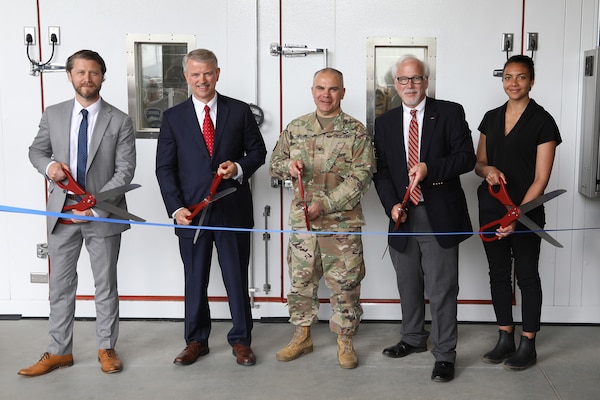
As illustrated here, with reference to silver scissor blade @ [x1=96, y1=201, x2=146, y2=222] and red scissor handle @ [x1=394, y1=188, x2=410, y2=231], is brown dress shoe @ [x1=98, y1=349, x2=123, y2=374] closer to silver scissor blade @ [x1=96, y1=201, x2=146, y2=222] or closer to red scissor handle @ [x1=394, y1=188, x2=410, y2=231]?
silver scissor blade @ [x1=96, y1=201, x2=146, y2=222]

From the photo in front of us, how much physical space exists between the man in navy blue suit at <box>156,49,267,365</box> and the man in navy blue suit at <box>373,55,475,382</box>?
80 centimetres

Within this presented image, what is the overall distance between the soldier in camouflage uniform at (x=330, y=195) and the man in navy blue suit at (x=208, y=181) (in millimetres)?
257

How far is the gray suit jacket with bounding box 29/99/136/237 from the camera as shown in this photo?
4297 mm

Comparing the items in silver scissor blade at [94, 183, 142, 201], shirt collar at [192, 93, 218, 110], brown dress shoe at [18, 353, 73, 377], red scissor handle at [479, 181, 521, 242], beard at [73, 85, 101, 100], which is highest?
beard at [73, 85, 101, 100]

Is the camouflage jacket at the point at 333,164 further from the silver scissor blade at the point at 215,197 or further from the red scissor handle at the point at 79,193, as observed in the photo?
the red scissor handle at the point at 79,193

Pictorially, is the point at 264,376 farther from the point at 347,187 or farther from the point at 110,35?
the point at 110,35

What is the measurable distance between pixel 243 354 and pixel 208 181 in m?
1.04

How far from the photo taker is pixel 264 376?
4.37m

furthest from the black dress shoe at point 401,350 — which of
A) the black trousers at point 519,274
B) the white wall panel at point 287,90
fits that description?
the white wall panel at point 287,90

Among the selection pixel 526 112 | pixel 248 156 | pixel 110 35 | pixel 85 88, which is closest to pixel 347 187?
pixel 248 156

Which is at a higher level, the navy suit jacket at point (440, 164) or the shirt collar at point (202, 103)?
the shirt collar at point (202, 103)

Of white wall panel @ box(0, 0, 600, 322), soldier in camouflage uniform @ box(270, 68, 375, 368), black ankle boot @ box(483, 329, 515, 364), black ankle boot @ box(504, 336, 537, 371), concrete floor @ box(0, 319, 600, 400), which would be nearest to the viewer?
concrete floor @ box(0, 319, 600, 400)

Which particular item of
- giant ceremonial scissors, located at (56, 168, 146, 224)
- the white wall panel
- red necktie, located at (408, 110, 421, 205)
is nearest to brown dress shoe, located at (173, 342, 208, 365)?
the white wall panel

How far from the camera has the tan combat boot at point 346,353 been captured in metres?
4.49
